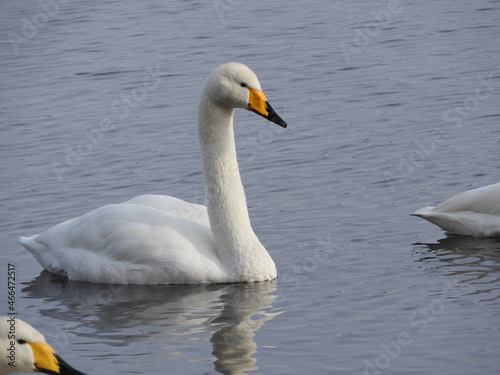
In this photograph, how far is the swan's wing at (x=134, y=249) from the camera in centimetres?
1075

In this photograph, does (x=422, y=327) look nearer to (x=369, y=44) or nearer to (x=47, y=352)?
(x=47, y=352)

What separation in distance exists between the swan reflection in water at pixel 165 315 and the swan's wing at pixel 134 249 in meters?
0.12

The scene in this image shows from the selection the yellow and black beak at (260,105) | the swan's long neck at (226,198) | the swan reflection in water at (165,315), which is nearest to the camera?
the swan reflection in water at (165,315)

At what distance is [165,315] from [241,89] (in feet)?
6.93

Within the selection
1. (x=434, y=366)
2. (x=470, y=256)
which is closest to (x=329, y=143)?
(x=470, y=256)

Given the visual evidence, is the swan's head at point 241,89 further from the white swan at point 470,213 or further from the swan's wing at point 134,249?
the white swan at point 470,213

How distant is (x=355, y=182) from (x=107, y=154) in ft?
12.3

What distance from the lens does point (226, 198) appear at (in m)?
11.0

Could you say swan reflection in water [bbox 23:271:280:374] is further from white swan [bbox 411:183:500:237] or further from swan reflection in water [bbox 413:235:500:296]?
white swan [bbox 411:183:500:237]

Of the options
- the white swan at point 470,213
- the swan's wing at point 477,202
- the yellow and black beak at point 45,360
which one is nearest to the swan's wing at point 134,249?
the white swan at point 470,213

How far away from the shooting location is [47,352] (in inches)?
275

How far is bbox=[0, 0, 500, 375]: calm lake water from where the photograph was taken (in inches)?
365

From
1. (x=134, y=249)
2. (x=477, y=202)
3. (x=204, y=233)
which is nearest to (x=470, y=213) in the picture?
(x=477, y=202)

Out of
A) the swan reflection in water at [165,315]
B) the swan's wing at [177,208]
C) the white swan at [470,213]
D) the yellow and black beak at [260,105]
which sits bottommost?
the swan reflection in water at [165,315]
